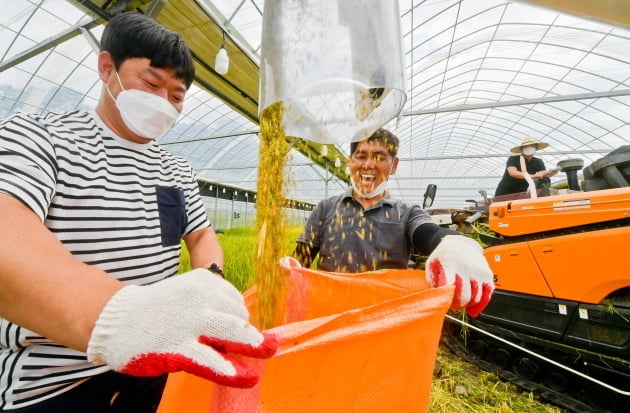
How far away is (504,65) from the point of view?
30.5 feet

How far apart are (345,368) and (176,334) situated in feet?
0.92

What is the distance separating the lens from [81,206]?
0.67 metres

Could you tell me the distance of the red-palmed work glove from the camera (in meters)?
0.38

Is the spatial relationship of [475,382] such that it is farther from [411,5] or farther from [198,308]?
[411,5]

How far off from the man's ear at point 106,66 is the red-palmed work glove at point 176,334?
0.72 metres

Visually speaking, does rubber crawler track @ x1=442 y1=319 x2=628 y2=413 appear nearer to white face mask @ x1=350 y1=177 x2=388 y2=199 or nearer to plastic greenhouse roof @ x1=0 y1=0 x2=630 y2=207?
white face mask @ x1=350 y1=177 x2=388 y2=199

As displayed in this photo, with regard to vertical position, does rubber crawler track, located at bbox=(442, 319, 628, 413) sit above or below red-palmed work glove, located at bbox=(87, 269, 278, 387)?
below

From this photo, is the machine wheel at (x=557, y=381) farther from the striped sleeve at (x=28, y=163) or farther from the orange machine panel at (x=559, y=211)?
the striped sleeve at (x=28, y=163)

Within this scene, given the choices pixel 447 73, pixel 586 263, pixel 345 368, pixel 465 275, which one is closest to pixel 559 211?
pixel 586 263

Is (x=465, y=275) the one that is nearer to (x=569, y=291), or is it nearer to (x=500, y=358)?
(x=569, y=291)

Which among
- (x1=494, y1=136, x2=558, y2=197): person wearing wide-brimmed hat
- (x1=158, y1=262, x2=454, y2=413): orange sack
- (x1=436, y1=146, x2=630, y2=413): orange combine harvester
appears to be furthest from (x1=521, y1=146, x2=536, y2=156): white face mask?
(x1=158, y1=262, x2=454, y2=413): orange sack

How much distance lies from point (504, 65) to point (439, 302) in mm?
11099

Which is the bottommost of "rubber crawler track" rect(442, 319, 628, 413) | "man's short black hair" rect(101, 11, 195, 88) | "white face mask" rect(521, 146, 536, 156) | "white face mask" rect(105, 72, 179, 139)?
"rubber crawler track" rect(442, 319, 628, 413)

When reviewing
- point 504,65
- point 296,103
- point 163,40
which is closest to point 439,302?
point 296,103
